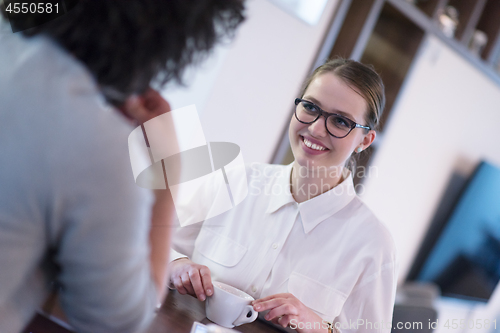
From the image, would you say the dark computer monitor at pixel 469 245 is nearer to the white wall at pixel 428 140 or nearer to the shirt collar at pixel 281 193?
the white wall at pixel 428 140

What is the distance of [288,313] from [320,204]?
0.30 metres

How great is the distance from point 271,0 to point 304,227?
78 centimetres

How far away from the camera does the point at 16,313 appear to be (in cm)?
34

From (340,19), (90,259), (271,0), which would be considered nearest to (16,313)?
(90,259)

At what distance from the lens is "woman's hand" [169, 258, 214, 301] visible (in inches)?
24.0

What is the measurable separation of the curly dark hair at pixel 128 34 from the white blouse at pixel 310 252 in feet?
1.75

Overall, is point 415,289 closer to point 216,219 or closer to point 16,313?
point 216,219

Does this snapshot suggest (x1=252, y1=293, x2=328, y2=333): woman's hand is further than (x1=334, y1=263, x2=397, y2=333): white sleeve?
No

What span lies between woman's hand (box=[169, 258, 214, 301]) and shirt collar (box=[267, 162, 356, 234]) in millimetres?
277

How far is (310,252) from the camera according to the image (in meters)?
0.85

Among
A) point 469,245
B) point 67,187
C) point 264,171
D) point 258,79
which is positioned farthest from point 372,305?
point 469,245

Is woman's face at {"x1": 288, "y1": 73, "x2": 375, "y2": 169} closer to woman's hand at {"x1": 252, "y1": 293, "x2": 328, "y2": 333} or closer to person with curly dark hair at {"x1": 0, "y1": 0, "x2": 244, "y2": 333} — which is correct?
woman's hand at {"x1": 252, "y1": 293, "x2": 328, "y2": 333}

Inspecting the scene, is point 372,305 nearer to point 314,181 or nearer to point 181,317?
point 314,181

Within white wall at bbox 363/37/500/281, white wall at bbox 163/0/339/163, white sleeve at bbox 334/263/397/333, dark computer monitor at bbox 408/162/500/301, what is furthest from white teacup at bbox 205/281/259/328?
dark computer monitor at bbox 408/162/500/301
